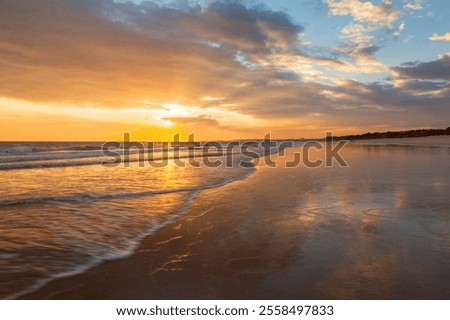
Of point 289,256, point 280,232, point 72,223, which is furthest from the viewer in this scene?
point 72,223

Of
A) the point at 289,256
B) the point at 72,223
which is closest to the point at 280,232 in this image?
the point at 289,256

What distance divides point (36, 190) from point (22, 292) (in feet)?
25.2

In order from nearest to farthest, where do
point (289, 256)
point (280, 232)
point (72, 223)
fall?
point (289, 256)
point (280, 232)
point (72, 223)

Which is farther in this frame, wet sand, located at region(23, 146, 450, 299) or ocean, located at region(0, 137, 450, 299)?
ocean, located at region(0, 137, 450, 299)

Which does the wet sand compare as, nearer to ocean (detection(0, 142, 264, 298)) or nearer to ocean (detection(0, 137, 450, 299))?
ocean (detection(0, 137, 450, 299))

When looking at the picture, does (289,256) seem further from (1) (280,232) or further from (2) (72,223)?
(2) (72,223)

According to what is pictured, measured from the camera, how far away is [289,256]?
410cm

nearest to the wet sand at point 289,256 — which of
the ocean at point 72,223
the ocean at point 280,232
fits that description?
the ocean at point 280,232

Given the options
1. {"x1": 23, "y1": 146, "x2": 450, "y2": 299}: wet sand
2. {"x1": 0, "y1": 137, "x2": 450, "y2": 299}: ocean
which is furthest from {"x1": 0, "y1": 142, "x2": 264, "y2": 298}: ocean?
{"x1": 23, "y1": 146, "x2": 450, "y2": 299}: wet sand

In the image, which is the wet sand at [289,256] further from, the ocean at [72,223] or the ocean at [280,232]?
the ocean at [72,223]

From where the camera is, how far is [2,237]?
16.8 ft

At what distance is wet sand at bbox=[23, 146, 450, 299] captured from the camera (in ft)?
10.4

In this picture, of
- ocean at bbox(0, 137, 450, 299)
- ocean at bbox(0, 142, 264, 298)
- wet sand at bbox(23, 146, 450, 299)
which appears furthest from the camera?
ocean at bbox(0, 142, 264, 298)

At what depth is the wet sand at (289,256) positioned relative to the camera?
3.17 metres
